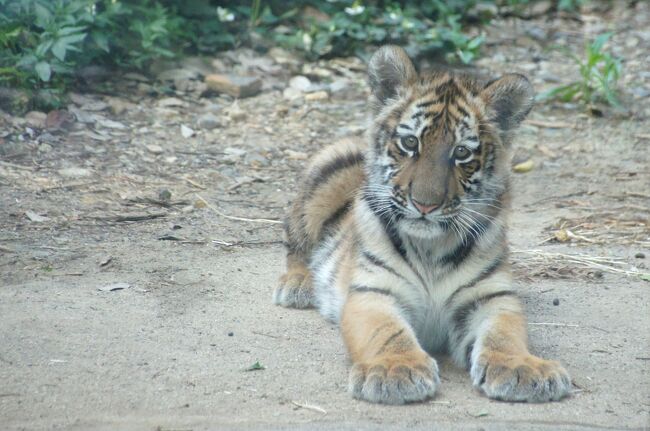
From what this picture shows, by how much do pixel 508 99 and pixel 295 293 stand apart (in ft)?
5.25

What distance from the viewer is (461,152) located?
4664 millimetres

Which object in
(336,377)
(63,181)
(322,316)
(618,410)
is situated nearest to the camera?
(618,410)

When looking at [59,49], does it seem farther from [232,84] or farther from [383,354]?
[383,354]

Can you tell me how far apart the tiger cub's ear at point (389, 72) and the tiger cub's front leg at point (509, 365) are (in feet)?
4.15

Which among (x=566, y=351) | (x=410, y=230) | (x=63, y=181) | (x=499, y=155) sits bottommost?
(x=63, y=181)

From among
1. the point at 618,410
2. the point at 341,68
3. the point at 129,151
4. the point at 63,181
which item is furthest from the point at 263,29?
the point at 618,410

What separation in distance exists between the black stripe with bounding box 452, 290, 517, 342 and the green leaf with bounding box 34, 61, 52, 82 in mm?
4336

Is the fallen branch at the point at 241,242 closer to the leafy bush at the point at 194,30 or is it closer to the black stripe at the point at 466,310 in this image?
the black stripe at the point at 466,310

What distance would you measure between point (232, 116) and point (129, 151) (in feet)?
3.95

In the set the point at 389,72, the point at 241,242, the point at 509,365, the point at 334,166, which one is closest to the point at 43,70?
the point at 241,242

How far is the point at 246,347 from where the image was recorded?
464cm

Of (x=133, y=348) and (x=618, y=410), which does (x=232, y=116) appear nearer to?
(x=133, y=348)

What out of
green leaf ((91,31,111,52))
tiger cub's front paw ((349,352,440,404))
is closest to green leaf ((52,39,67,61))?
green leaf ((91,31,111,52))

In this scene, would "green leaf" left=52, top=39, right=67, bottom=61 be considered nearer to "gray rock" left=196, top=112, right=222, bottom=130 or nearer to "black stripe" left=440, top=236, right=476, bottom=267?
"gray rock" left=196, top=112, right=222, bottom=130
